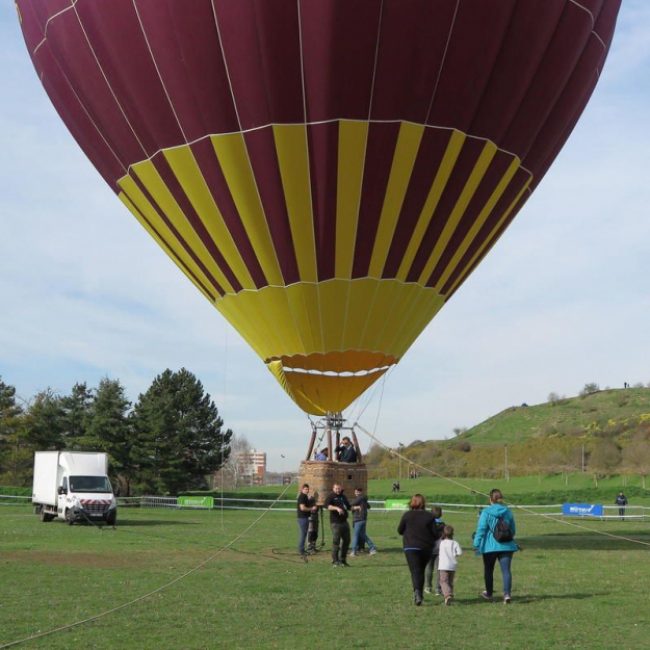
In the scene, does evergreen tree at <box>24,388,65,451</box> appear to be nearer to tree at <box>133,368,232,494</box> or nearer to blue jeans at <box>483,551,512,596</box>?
tree at <box>133,368,232,494</box>

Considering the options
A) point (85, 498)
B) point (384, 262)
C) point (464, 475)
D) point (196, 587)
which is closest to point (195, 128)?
point (384, 262)

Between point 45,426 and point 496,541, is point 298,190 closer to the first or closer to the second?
point 496,541

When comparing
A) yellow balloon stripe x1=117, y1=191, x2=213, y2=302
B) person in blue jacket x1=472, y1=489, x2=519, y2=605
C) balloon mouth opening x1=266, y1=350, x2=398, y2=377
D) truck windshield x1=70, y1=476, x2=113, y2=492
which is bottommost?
person in blue jacket x1=472, y1=489, x2=519, y2=605

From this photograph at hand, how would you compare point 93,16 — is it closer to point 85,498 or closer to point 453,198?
point 453,198

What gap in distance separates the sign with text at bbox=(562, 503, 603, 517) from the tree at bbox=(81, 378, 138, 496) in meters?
31.3

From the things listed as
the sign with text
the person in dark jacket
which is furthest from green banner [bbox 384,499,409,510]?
the person in dark jacket

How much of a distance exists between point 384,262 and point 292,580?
617 centimetres

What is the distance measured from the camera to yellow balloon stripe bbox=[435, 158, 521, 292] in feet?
58.6

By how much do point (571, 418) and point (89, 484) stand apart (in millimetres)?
100173

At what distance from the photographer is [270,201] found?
16797mm

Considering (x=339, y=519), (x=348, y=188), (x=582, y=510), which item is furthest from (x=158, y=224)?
(x=582, y=510)

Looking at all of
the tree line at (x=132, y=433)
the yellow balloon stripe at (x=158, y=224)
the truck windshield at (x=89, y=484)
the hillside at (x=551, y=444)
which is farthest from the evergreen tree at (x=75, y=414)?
the yellow balloon stripe at (x=158, y=224)

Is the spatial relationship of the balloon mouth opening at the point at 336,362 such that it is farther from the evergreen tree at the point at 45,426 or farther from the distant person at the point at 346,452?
the evergreen tree at the point at 45,426

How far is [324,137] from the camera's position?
16.2 metres
